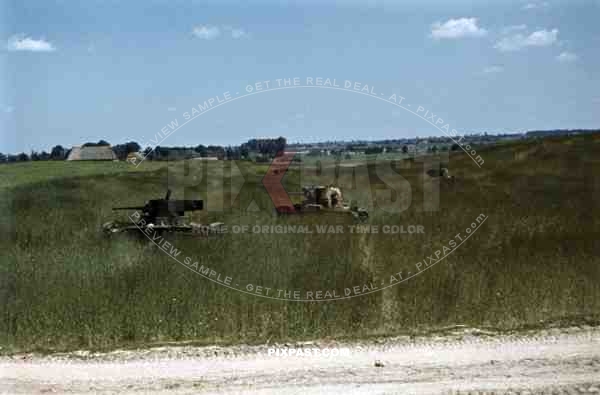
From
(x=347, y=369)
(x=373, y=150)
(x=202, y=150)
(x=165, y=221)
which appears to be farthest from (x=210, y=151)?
(x=347, y=369)

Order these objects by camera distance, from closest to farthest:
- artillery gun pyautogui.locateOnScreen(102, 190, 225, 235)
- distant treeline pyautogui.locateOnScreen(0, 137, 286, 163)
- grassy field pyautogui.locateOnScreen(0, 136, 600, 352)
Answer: grassy field pyautogui.locateOnScreen(0, 136, 600, 352)
artillery gun pyautogui.locateOnScreen(102, 190, 225, 235)
distant treeline pyautogui.locateOnScreen(0, 137, 286, 163)

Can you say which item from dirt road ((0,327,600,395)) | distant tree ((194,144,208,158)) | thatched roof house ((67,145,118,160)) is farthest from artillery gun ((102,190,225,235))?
thatched roof house ((67,145,118,160))

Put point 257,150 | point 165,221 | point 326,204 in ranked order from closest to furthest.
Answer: point 165,221
point 326,204
point 257,150

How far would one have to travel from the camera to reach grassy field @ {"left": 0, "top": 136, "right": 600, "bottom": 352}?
385 inches

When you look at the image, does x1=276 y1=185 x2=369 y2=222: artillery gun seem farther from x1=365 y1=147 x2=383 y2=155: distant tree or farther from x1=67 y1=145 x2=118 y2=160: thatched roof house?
x1=67 y1=145 x2=118 y2=160: thatched roof house

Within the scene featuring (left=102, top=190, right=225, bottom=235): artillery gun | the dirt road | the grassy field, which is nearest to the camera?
the dirt road

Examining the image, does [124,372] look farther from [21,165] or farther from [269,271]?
[21,165]

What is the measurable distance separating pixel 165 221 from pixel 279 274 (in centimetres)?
303

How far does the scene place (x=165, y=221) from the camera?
13188 mm

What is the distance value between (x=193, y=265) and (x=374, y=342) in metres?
4.27

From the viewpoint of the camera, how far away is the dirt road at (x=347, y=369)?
7.59m

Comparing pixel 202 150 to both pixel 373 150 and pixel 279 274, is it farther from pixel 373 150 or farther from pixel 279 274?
pixel 279 274

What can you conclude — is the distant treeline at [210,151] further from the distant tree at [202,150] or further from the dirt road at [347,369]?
the dirt road at [347,369]

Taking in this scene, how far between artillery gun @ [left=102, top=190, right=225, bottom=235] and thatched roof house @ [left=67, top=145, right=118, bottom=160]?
14.0m
